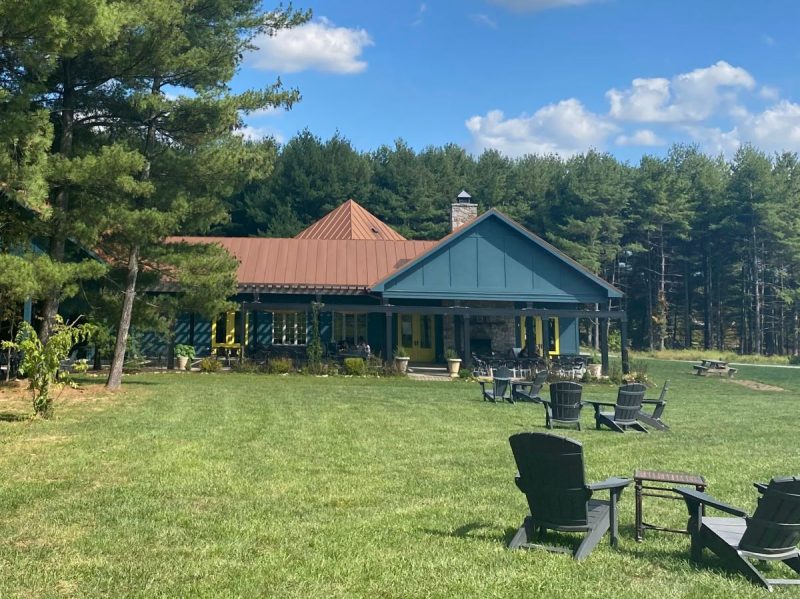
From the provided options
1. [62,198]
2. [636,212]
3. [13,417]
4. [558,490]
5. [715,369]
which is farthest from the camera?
[636,212]

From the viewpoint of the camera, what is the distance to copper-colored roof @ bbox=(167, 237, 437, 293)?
84.1 feet

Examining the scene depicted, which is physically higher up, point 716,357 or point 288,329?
point 288,329

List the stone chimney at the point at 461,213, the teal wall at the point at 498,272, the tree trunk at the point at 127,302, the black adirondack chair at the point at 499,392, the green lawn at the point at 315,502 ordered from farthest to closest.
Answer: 1. the stone chimney at the point at 461,213
2. the teal wall at the point at 498,272
3. the tree trunk at the point at 127,302
4. the black adirondack chair at the point at 499,392
5. the green lawn at the point at 315,502

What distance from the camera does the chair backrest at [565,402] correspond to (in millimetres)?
11914

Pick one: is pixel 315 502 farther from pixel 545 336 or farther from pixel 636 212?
pixel 636 212

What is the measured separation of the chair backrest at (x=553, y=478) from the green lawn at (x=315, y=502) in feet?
1.12

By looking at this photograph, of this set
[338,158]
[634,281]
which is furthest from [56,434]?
[634,281]

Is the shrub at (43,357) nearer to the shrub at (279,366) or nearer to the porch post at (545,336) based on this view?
the shrub at (279,366)

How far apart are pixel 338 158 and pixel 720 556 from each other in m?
47.0

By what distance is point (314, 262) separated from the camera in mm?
26891

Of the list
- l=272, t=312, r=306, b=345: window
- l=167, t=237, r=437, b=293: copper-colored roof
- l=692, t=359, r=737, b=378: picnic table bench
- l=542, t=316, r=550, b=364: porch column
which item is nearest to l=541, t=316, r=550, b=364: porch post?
l=542, t=316, r=550, b=364: porch column

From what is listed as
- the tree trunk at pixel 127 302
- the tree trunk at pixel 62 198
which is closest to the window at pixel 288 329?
the tree trunk at pixel 127 302

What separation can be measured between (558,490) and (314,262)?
22316 mm

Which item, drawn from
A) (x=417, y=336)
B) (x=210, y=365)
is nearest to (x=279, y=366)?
(x=210, y=365)
